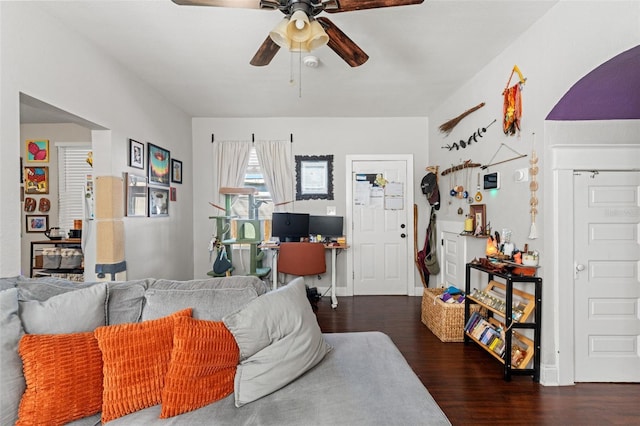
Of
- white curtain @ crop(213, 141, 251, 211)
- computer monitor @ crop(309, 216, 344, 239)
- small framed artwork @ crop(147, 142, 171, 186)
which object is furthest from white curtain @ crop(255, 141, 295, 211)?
small framed artwork @ crop(147, 142, 171, 186)

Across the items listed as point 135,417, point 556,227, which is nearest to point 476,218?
point 556,227

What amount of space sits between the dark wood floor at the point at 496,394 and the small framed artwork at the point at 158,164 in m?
3.25

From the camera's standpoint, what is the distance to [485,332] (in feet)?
8.20

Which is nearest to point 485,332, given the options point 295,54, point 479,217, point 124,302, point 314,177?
point 479,217

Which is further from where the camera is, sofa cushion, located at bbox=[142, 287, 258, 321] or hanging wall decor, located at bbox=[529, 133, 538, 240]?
hanging wall decor, located at bbox=[529, 133, 538, 240]

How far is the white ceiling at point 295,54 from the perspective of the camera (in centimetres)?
199

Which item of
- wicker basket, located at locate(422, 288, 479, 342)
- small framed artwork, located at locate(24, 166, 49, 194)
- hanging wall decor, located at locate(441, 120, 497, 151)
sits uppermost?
hanging wall decor, located at locate(441, 120, 497, 151)

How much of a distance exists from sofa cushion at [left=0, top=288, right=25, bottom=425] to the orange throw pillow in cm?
51

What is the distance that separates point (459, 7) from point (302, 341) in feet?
7.84

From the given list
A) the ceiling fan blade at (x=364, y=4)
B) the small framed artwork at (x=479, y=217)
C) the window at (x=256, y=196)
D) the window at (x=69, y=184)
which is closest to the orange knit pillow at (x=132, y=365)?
the ceiling fan blade at (x=364, y=4)

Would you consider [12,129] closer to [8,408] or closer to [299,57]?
[8,408]

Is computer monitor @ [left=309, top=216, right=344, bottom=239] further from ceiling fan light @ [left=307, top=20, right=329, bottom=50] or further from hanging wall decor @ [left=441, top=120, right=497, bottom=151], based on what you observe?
ceiling fan light @ [left=307, top=20, right=329, bottom=50]

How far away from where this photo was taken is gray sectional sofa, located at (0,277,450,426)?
1084mm

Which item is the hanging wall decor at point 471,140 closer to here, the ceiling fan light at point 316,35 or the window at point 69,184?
the ceiling fan light at point 316,35
